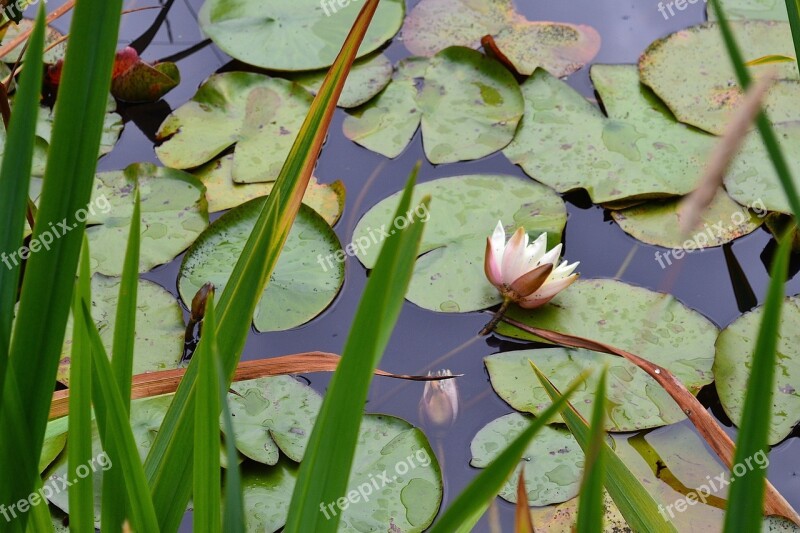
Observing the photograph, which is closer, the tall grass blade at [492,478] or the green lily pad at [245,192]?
the tall grass blade at [492,478]

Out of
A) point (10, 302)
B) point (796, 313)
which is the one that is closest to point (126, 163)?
point (10, 302)

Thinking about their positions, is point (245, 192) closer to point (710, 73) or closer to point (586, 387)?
point (586, 387)

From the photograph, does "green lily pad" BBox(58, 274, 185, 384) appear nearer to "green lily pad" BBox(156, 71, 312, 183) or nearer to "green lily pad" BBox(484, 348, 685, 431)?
"green lily pad" BBox(156, 71, 312, 183)

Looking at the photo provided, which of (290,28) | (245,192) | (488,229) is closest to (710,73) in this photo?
(488,229)

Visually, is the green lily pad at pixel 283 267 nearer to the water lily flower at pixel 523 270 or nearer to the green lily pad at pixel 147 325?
the green lily pad at pixel 147 325

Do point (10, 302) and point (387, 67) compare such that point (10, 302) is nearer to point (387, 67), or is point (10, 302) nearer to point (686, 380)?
point (686, 380)

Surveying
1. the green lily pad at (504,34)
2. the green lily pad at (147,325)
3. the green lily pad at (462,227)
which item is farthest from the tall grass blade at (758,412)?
the green lily pad at (504,34)

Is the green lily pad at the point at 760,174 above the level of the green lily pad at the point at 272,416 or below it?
above
